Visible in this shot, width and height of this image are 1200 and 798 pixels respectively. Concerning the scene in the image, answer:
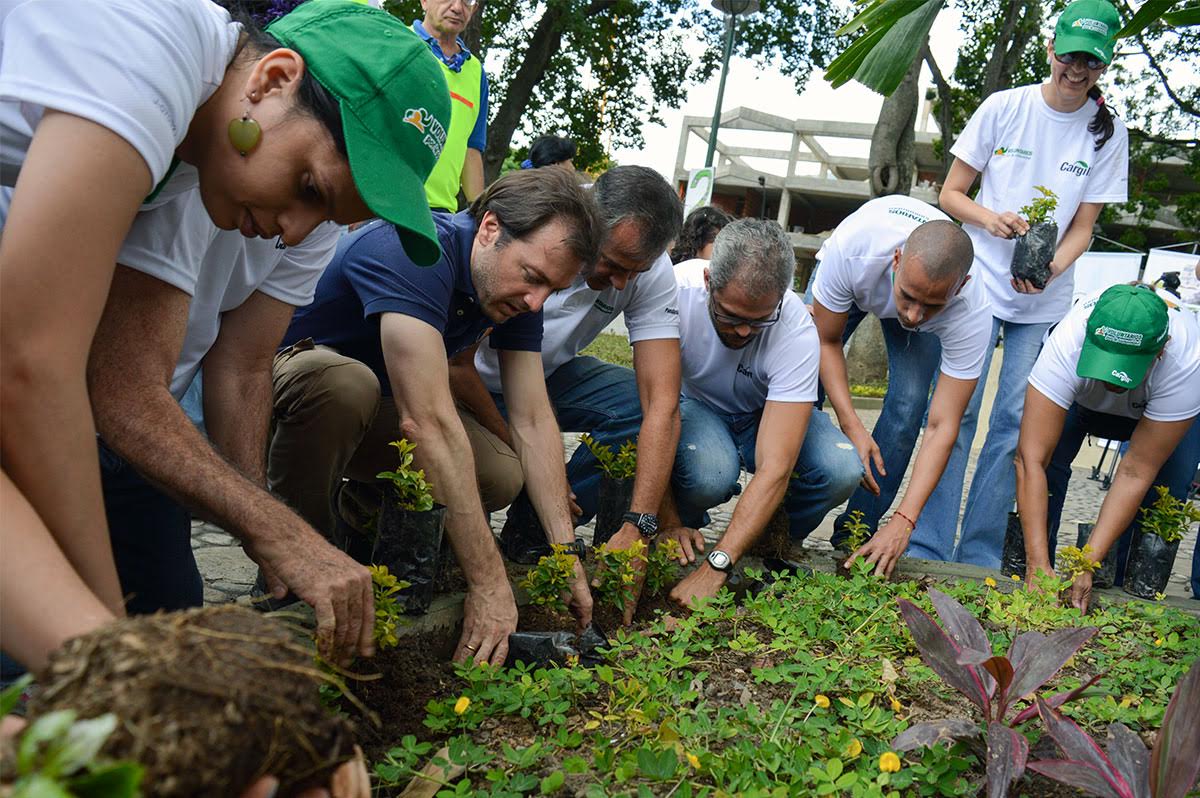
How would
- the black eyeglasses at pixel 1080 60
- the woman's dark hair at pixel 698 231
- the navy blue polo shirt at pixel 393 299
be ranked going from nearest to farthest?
1. the navy blue polo shirt at pixel 393 299
2. the black eyeglasses at pixel 1080 60
3. the woman's dark hair at pixel 698 231

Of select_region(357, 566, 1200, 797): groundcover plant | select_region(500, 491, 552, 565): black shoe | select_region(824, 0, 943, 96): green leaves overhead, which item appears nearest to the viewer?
select_region(357, 566, 1200, 797): groundcover plant

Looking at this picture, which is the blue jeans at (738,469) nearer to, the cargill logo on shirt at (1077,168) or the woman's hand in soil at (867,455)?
the woman's hand in soil at (867,455)

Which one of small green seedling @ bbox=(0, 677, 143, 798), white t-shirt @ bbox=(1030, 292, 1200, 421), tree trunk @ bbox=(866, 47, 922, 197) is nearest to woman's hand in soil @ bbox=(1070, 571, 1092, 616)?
white t-shirt @ bbox=(1030, 292, 1200, 421)

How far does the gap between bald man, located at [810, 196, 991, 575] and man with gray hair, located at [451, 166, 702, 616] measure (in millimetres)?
953

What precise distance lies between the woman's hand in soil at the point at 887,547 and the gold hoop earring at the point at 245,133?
2.88m

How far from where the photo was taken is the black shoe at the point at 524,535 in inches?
144

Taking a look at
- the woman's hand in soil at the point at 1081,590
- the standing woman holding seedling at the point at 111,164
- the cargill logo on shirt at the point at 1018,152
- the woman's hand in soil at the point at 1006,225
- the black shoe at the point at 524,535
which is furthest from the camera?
the cargill logo on shirt at the point at 1018,152

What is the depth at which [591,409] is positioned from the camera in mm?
4348

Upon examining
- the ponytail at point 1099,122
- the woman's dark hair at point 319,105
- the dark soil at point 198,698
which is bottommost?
the dark soil at point 198,698

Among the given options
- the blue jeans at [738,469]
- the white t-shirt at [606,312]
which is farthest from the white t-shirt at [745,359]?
the white t-shirt at [606,312]

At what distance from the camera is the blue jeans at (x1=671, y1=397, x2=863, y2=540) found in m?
4.07

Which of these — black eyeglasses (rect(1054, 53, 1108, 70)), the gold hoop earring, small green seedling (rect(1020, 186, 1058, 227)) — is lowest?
small green seedling (rect(1020, 186, 1058, 227))

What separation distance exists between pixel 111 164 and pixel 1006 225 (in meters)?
4.19

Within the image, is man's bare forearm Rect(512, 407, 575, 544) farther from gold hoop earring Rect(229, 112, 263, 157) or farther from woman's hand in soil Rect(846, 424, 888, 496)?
gold hoop earring Rect(229, 112, 263, 157)
